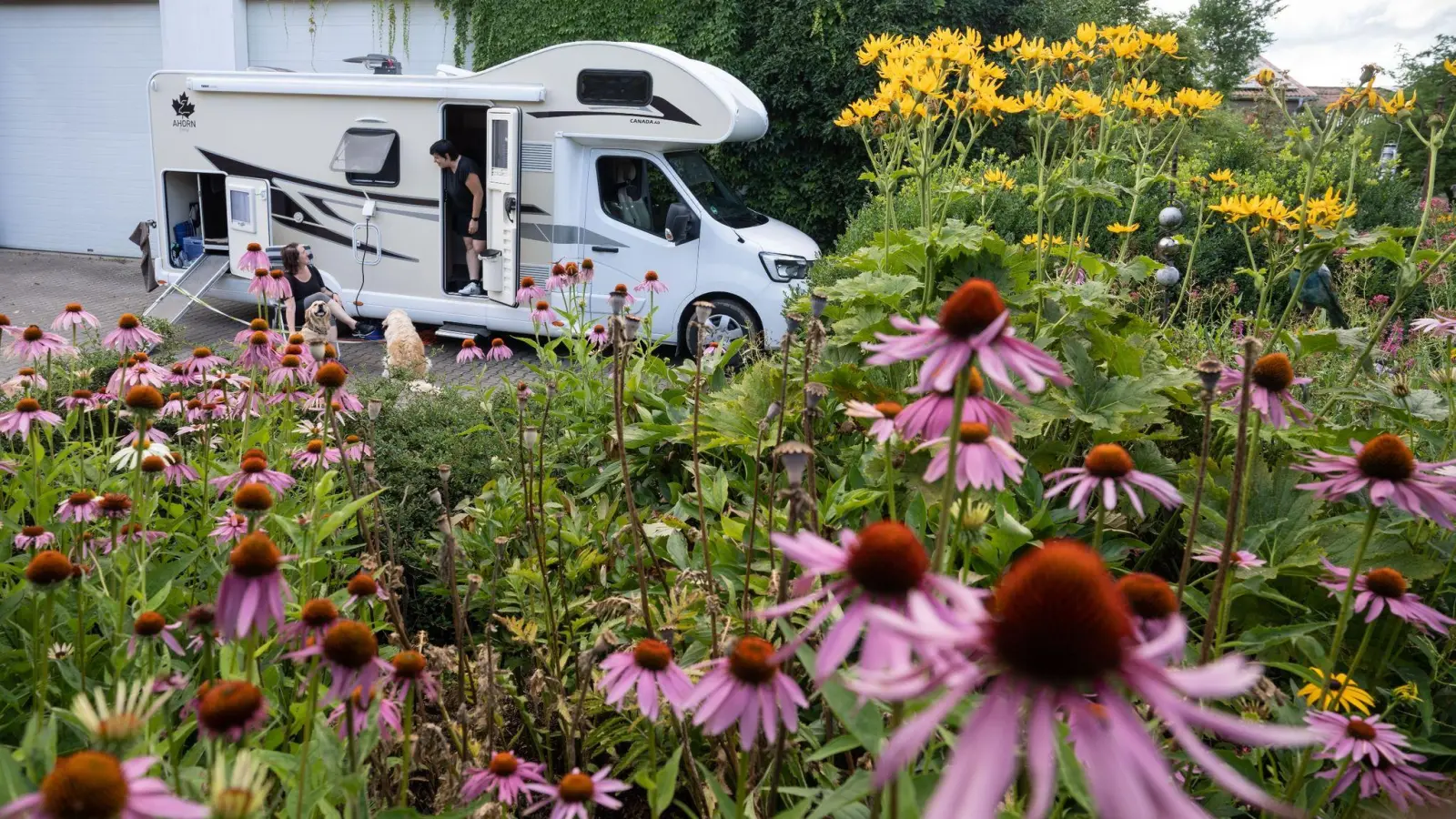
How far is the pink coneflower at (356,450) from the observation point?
7.52 ft

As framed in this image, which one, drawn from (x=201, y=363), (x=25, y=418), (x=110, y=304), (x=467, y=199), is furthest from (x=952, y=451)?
(x=110, y=304)

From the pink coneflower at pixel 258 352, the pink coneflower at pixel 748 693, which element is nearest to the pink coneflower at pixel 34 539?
the pink coneflower at pixel 258 352

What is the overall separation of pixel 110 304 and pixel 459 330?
615 cm

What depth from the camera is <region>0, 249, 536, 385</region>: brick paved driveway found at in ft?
30.7

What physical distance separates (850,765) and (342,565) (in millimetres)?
1400

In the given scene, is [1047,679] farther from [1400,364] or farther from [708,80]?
[708,80]

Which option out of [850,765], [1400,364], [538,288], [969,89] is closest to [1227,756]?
[850,765]

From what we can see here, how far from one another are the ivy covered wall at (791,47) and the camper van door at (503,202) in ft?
17.0

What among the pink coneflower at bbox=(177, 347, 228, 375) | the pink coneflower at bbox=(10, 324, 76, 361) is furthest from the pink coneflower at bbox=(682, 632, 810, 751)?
the pink coneflower at bbox=(10, 324, 76, 361)

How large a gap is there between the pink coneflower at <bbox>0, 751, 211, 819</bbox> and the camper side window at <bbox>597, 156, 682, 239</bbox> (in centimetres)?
897

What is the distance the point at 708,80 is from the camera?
925cm

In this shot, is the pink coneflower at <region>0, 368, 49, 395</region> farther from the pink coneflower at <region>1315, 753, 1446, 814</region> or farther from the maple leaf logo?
the maple leaf logo

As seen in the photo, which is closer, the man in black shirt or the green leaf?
the green leaf

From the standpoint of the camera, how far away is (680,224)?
30.7ft
